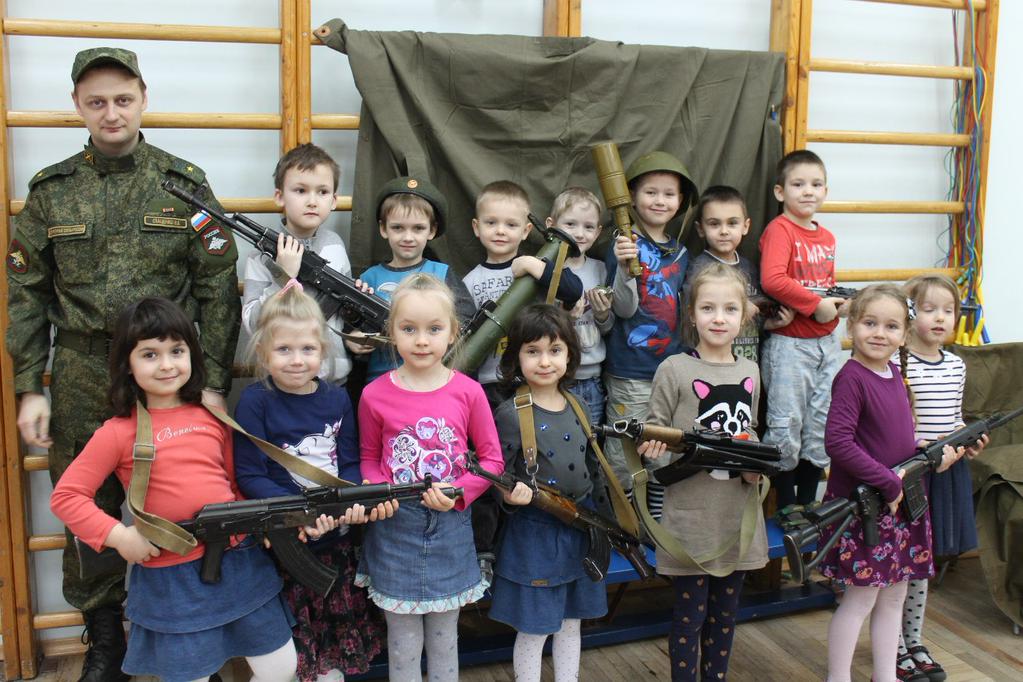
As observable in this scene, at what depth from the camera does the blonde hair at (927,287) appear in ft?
8.87

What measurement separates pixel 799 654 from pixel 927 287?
4.15ft

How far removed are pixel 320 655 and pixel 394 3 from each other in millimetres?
2076

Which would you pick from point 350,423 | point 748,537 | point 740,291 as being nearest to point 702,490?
point 748,537

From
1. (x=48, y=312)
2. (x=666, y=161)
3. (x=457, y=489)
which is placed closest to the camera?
(x=457, y=489)

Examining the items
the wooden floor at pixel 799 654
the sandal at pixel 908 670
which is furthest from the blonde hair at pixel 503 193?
the sandal at pixel 908 670

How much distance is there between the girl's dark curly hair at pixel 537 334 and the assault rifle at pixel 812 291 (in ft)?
3.09

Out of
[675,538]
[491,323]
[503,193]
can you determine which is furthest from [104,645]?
[503,193]

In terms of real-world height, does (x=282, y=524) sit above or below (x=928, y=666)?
above

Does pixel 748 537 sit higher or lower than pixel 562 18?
lower

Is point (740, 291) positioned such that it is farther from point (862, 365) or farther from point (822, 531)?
point (822, 531)

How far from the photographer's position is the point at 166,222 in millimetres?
2412

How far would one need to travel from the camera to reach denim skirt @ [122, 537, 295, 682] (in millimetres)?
1974

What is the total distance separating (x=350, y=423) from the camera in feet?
7.48

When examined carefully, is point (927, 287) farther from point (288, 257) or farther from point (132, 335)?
point (132, 335)
